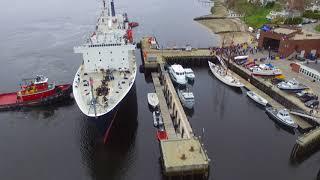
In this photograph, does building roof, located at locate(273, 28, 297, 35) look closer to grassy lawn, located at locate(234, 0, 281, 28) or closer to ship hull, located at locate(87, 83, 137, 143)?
grassy lawn, located at locate(234, 0, 281, 28)

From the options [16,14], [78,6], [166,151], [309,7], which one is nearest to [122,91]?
[166,151]

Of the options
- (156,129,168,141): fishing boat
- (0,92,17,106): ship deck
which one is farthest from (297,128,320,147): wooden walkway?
(0,92,17,106): ship deck

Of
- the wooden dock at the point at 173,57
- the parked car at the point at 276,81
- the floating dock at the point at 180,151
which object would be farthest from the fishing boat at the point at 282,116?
the wooden dock at the point at 173,57

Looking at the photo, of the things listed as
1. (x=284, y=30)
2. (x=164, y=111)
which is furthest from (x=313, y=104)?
(x=284, y=30)

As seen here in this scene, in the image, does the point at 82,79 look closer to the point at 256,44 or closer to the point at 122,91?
the point at 122,91

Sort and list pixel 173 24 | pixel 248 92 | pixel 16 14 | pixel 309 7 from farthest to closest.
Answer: pixel 16 14, pixel 173 24, pixel 309 7, pixel 248 92

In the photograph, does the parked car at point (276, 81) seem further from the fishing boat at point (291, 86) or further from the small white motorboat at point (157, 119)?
the small white motorboat at point (157, 119)

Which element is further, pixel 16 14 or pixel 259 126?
pixel 16 14
